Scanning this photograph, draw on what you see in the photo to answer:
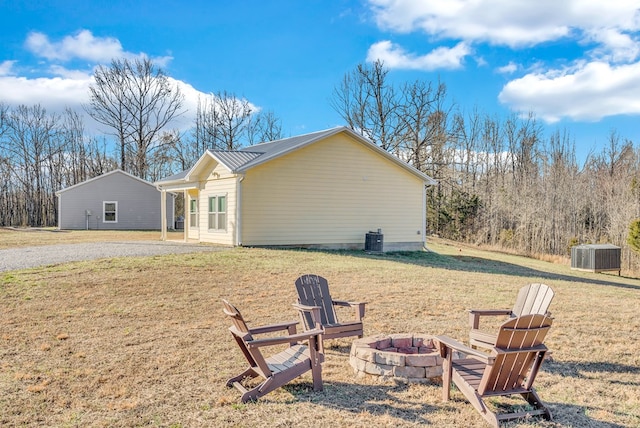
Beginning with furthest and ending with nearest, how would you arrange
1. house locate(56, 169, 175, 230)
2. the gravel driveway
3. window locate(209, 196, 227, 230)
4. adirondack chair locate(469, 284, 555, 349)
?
house locate(56, 169, 175, 230)
window locate(209, 196, 227, 230)
the gravel driveway
adirondack chair locate(469, 284, 555, 349)

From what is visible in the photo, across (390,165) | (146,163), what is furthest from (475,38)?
(146,163)

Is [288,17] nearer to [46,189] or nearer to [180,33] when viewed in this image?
[180,33]

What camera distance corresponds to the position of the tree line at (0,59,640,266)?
2750cm

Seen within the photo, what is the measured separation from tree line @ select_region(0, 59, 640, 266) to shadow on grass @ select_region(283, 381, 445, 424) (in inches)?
826

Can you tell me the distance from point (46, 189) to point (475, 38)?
36767mm

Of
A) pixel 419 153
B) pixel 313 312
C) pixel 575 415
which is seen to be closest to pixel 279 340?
pixel 313 312

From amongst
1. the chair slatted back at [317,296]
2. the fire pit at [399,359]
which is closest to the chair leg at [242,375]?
the fire pit at [399,359]

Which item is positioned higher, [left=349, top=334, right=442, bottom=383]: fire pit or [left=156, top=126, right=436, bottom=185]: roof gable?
[left=156, top=126, right=436, bottom=185]: roof gable

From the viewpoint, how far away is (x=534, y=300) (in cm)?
553

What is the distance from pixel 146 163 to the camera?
Answer: 40750mm

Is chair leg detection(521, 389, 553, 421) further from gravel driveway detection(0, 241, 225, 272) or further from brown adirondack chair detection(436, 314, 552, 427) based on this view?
gravel driveway detection(0, 241, 225, 272)

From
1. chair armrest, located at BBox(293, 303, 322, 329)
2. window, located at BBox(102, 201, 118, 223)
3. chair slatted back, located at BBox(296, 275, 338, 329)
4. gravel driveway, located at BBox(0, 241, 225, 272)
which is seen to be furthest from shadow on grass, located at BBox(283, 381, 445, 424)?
window, located at BBox(102, 201, 118, 223)

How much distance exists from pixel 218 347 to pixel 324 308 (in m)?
1.35

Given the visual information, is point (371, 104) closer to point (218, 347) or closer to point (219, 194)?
point (219, 194)
